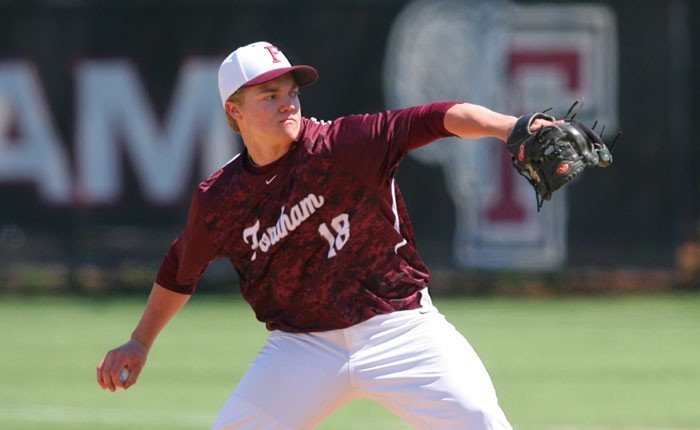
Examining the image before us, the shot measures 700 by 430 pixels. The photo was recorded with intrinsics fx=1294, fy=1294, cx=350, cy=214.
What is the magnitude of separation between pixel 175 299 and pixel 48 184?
9938mm

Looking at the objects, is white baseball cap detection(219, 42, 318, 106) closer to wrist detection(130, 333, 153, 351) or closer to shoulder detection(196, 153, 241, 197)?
shoulder detection(196, 153, 241, 197)

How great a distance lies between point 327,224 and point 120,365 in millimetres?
1116

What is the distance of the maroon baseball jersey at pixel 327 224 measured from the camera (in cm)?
531

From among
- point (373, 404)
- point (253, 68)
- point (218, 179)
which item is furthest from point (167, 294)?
point (373, 404)

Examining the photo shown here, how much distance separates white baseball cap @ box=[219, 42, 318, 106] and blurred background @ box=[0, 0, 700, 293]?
8955 mm

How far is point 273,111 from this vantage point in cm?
540

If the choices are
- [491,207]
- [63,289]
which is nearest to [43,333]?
[63,289]

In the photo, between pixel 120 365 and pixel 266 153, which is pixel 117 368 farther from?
pixel 266 153

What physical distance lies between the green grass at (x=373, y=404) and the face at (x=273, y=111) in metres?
3.58

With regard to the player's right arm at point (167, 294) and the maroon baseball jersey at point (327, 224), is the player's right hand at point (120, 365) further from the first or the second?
the maroon baseball jersey at point (327, 224)

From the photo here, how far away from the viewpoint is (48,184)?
602 inches

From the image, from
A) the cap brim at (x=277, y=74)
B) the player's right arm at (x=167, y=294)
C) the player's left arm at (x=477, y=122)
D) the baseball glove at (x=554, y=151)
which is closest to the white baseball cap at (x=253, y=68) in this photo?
the cap brim at (x=277, y=74)

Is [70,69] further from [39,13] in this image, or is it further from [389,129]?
[389,129]

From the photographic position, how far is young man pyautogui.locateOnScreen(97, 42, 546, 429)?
17.1 ft
